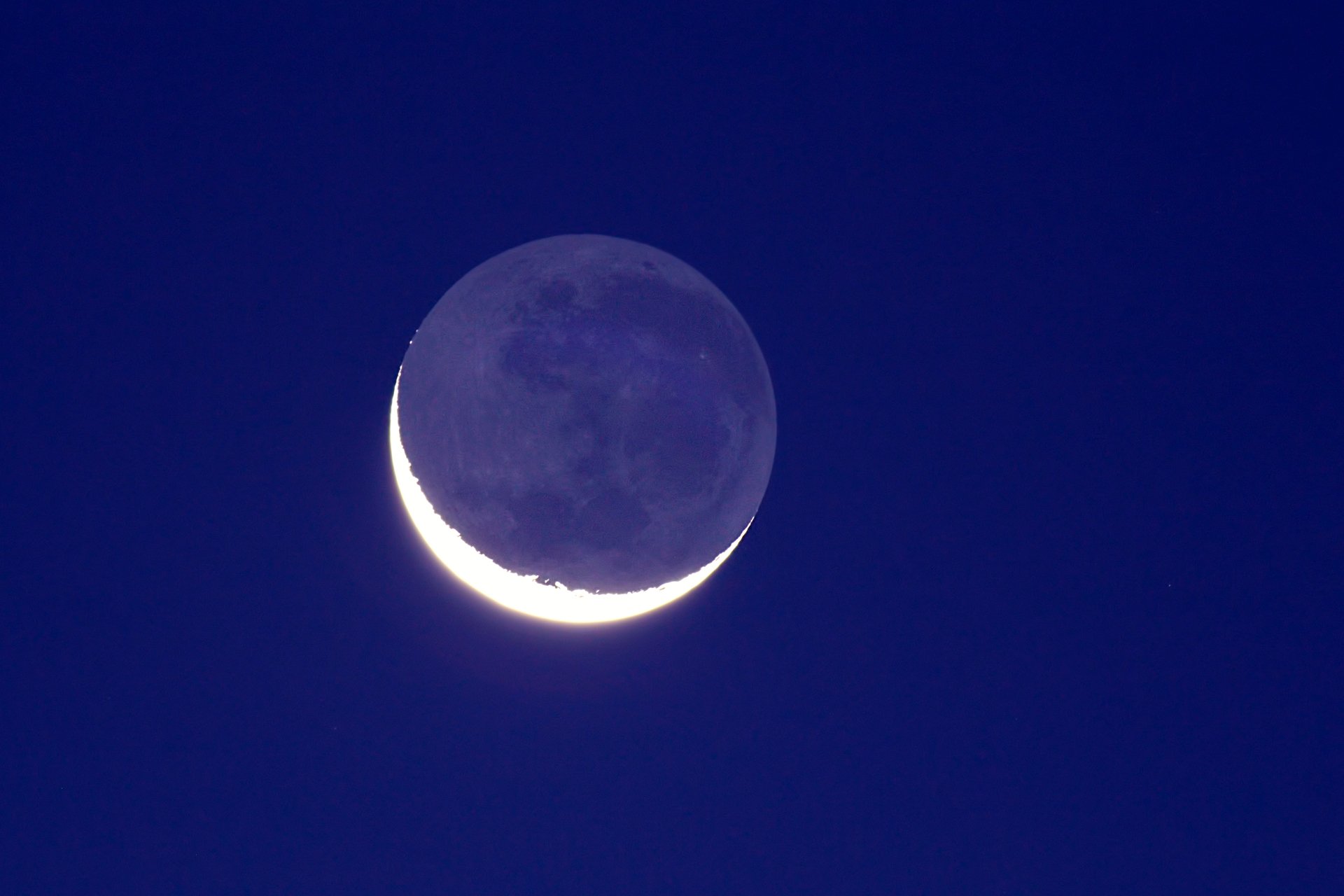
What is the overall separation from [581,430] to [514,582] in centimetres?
72

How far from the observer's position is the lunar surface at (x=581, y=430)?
4.35 m

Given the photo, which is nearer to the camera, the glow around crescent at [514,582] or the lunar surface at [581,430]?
the lunar surface at [581,430]

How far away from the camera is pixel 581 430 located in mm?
4332

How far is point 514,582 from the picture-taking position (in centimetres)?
457

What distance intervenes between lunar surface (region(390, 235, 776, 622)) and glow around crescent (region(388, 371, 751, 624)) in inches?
0.5

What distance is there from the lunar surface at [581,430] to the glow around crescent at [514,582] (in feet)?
0.04

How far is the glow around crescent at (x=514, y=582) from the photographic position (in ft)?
15.0

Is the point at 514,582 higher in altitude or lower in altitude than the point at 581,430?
lower

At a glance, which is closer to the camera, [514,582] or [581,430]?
[581,430]

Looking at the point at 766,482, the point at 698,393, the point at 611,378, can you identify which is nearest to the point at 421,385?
the point at 611,378

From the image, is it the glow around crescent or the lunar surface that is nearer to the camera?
the lunar surface

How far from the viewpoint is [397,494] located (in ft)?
16.8

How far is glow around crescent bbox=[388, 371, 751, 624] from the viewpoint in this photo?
15.0 feet

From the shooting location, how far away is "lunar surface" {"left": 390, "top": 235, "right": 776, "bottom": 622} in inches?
171
